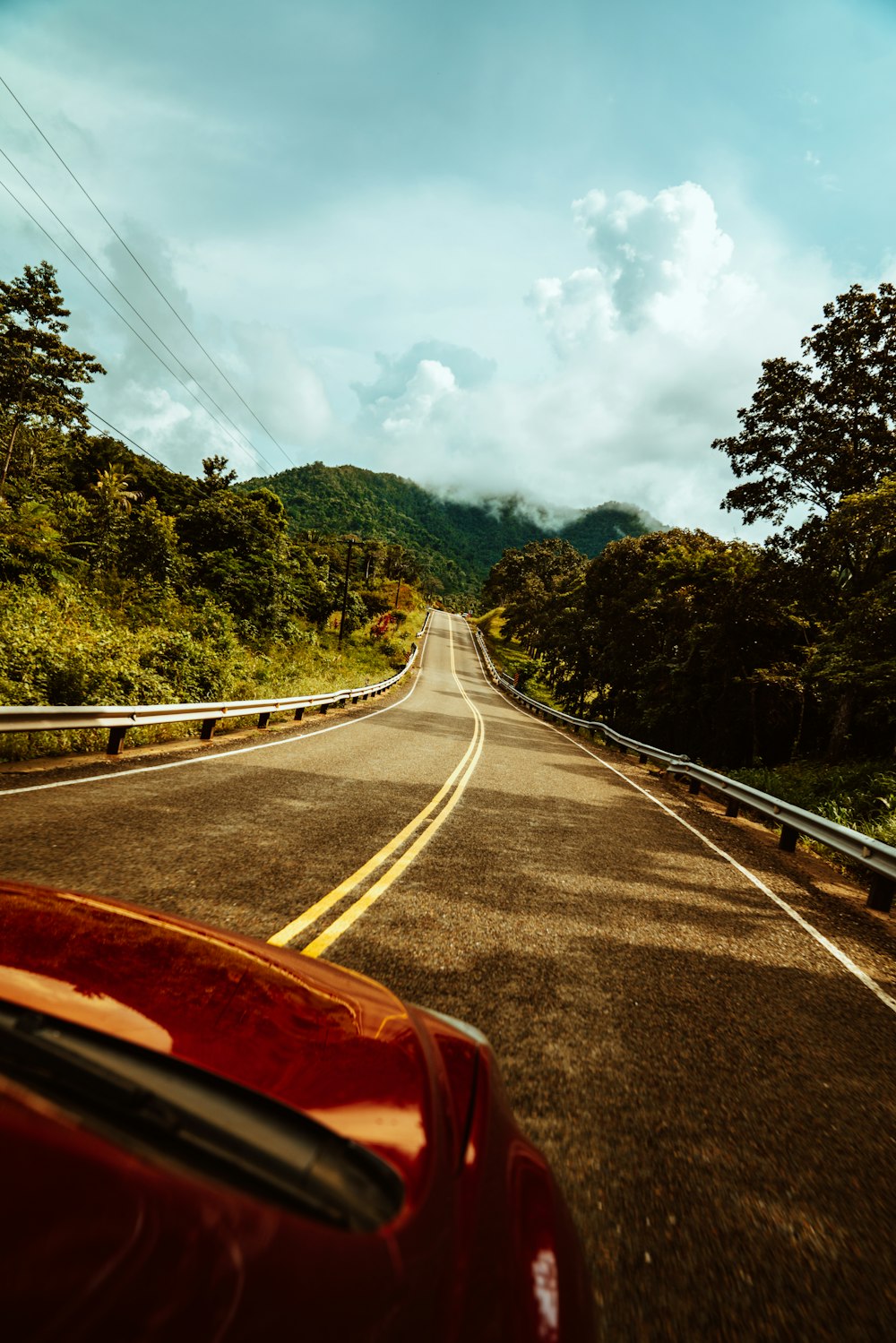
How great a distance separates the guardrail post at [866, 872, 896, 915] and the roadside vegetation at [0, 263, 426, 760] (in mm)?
10529

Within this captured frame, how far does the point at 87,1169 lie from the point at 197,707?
33.2 feet

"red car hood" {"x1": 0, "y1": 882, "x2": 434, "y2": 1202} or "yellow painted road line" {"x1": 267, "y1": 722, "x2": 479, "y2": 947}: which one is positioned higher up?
"red car hood" {"x1": 0, "y1": 882, "x2": 434, "y2": 1202}

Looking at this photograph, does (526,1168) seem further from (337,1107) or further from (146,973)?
(146,973)

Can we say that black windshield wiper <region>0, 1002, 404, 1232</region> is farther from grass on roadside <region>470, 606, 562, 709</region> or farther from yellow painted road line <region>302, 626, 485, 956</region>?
grass on roadside <region>470, 606, 562, 709</region>

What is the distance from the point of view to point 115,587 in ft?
58.6

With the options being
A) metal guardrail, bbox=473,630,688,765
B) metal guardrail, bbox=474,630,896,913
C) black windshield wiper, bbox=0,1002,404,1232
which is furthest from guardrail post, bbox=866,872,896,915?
metal guardrail, bbox=473,630,688,765

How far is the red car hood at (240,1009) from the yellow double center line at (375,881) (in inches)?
56.1

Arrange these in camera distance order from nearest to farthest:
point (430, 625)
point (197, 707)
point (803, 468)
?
point (197, 707) < point (803, 468) < point (430, 625)

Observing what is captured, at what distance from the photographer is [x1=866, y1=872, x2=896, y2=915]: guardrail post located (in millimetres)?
6449

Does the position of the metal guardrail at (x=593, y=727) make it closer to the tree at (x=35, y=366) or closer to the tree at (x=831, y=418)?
the tree at (x=831, y=418)

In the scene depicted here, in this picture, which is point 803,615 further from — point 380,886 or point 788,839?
point 380,886

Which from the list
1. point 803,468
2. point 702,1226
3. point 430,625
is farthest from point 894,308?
point 430,625

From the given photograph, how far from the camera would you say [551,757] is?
15.7m

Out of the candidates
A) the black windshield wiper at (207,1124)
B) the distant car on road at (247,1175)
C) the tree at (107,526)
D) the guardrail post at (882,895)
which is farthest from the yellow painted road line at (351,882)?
the tree at (107,526)
